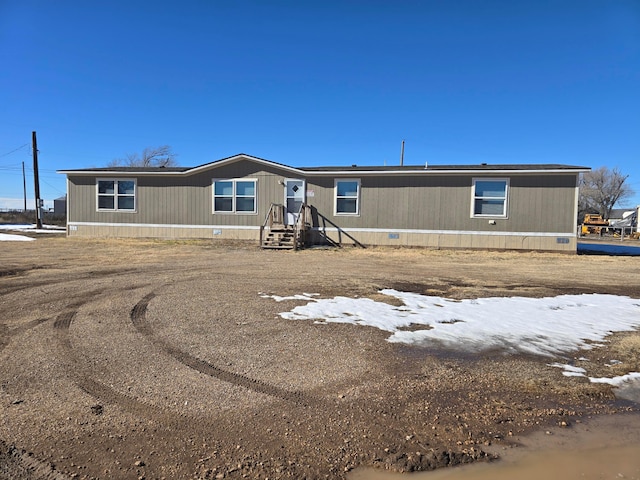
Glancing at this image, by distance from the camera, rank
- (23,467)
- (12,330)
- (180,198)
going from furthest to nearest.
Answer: (180,198), (12,330), (23,467)

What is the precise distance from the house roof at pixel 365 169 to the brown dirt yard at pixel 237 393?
10.2 m

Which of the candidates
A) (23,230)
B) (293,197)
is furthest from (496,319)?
(23,230)

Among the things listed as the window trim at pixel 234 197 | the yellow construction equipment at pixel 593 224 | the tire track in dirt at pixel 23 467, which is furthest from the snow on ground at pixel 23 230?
the yellow construction equipment at pixel 593 224

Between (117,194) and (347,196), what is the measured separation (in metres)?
9.65

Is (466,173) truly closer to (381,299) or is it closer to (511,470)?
(381,299)

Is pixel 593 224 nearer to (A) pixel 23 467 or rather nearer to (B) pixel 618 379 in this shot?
(B) pixel 618 379

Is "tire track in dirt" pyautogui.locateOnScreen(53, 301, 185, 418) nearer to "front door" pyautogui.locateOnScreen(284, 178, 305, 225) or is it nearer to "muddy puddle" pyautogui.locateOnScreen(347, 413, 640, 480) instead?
"muddy puddle" pyautogui.locateOnScreen(347, 413, 640, 480)

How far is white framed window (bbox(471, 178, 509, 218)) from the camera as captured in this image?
14.8 meters

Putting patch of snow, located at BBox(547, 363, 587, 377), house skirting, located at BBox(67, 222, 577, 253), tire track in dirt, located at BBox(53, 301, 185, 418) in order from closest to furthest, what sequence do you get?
tire track in dirt, located at BBox(53, 301, 185, 418)
patch of snow, located at BBox(547, 363, 587, 377)
house skirting, located at BBox(67, 222, 577, 253)

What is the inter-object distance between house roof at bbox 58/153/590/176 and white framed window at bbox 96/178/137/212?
419mm

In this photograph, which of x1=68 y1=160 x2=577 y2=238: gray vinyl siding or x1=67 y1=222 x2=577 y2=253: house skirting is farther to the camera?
x1=67 y1=222 x2=577 y2=253: house skirting

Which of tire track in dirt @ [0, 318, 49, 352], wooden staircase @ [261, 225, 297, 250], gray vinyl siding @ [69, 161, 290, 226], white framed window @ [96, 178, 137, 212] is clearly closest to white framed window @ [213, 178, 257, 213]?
gray vinyl siding @ [69, 161, 290, 226]

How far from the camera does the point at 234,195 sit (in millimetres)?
16516

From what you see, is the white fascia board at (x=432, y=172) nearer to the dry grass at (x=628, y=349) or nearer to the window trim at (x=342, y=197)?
the window trim at (x=342, y=197)
